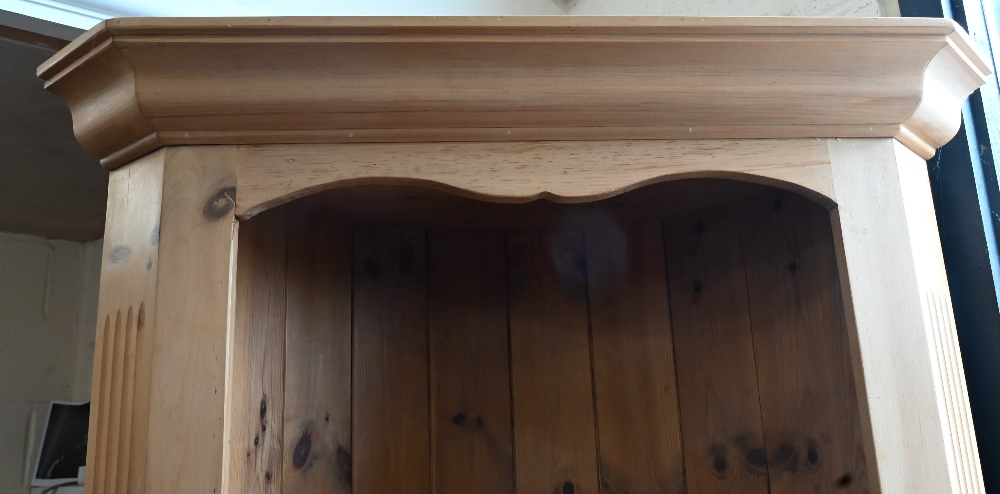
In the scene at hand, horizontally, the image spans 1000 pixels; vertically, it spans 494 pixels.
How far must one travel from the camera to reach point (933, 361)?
73 centimetres

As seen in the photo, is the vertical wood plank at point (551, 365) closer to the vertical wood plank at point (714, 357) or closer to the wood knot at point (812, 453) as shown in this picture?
the vertical wood plank at point (714, 357)

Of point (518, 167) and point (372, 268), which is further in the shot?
point (372, 268)

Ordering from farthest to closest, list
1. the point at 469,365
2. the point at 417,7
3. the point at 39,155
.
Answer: the point at 39,155 → the point at 417,7 → the point at 469,365

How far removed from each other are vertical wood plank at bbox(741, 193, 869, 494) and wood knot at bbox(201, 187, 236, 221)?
0.67 m

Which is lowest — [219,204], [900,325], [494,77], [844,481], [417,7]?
[844,481]

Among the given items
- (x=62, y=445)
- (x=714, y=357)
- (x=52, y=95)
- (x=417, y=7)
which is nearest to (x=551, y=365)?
(x=714, y=357)

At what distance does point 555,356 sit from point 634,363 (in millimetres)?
111

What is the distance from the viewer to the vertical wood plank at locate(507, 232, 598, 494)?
3.73 feet

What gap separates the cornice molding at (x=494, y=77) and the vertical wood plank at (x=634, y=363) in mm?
423

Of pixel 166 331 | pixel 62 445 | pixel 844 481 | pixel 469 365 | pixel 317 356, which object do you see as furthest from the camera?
pixel 62 445

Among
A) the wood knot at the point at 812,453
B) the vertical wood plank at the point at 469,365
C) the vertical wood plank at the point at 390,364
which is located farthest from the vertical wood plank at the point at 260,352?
the wood knot at the point at 812,453

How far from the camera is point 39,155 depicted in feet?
5.74

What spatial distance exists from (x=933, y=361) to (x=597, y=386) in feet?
1.66

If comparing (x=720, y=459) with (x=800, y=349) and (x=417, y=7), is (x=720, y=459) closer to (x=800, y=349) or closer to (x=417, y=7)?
(x=800, y=349)
